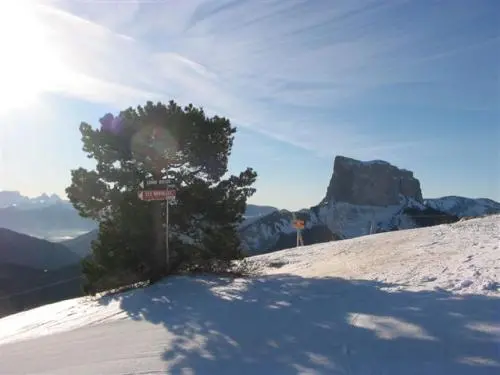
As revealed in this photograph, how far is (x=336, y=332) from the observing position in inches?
248

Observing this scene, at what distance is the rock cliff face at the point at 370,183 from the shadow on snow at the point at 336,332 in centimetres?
13990

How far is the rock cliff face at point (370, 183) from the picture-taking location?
484 ft

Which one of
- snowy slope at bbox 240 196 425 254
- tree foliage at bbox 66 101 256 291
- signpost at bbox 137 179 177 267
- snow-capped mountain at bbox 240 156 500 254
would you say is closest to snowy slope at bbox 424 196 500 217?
snow-capped mountain at bbox 240 156 500 254

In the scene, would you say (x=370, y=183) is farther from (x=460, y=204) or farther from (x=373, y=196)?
(x=460, y=204)

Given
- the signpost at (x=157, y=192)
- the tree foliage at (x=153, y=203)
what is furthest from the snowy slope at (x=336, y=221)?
the signpost at (x=157, y=192)

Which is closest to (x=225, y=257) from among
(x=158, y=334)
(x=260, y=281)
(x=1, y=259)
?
(x=260, y=281)

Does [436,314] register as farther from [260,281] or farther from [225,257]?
[225,257]

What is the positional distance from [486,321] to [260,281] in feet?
20.4

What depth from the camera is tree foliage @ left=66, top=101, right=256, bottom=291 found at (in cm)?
1374

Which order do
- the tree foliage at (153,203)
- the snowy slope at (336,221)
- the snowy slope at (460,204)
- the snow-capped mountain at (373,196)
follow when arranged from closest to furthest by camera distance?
1. the tree foliage at (153,203)
2. the snowy slope at (336,221)
3. the snowy slope at (460,204)
4. the snow-capped mountain at (373,196)

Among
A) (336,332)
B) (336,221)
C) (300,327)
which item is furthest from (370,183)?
(336,332)

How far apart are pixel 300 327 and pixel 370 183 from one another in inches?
5816

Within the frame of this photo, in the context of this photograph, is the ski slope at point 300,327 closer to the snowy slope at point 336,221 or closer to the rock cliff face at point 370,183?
the snowy slope at point 336,221

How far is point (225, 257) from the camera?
1432 cm
